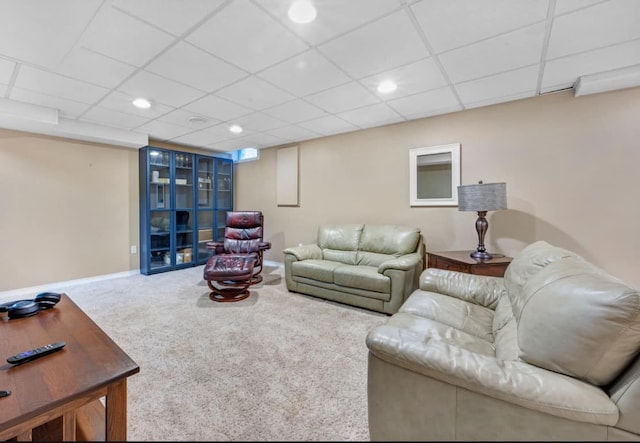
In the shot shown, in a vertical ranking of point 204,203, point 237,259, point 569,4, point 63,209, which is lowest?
point 237,259

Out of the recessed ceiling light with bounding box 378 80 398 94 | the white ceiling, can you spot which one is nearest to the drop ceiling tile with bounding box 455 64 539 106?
the white ceiling

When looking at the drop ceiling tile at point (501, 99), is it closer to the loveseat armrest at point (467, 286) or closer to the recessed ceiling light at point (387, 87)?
the recessed ceiling light at point (387, 87)

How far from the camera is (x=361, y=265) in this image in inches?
143

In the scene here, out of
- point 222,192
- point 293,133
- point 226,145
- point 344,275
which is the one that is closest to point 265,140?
point 293,133

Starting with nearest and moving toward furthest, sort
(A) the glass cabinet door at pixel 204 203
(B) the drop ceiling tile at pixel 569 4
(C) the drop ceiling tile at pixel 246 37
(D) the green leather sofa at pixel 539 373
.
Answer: (D) the green leather sofa at pixel 539 373 < (B) the drop ceiling tile at pixel 569 4 < (C) the drop ceiling tile at pixel 246 37 < (A) the glass cabinet door at pixel 204 203

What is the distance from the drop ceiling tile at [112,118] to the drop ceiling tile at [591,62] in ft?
14.6

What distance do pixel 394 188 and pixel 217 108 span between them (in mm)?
2458

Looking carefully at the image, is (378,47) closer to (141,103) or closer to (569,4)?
(569,4)

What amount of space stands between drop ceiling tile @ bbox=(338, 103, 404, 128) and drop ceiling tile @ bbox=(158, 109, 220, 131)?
1734mm

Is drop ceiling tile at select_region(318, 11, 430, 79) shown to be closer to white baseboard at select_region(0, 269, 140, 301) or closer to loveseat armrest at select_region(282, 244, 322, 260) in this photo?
loveseat armrest at select_region(282, 244, 322, 260)

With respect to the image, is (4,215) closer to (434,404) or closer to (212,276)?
(212,276)

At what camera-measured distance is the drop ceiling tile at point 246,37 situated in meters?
1.68

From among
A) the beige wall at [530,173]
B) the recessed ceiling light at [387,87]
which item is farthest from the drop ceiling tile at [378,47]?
the beige wall at [530,173]

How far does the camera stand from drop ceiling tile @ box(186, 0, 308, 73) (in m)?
1.68
